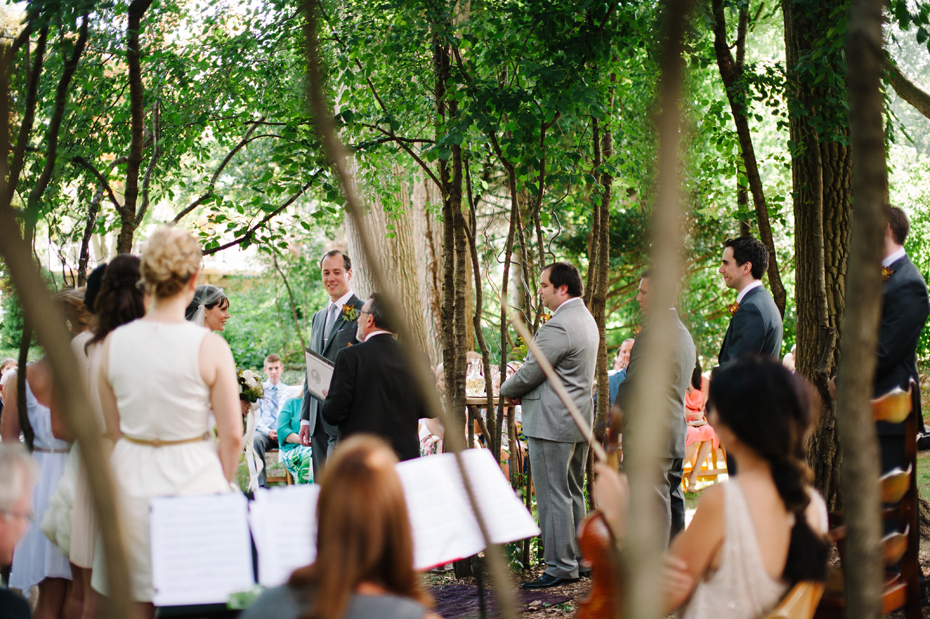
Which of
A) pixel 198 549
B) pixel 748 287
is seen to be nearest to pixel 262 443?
pixel 748 287

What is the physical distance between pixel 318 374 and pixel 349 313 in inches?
21.6

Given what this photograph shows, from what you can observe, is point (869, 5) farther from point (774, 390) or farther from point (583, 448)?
point (583, 448)

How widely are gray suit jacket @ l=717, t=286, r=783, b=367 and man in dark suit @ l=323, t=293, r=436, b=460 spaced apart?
5.79ft

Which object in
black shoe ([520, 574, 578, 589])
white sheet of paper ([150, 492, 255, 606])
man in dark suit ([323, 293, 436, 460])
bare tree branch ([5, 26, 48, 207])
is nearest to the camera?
bare tree branch ([5, 26, 48, 207])

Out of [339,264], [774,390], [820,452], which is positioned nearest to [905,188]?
[820,452]

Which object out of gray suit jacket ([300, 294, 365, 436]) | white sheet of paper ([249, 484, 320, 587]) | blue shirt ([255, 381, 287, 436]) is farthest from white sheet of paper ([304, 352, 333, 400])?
blue shirt ([255, 381, 287, 436])

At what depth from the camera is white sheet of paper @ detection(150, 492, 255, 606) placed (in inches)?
91.0

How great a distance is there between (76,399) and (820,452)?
202 inches

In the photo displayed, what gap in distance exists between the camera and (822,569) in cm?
190

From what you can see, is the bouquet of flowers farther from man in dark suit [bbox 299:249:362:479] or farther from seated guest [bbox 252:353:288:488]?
seated guest [bbox 252:353:288:488]

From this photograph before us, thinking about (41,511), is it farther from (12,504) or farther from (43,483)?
(12,504)

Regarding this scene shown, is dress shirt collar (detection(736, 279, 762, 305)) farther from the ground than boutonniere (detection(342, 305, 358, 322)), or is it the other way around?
boutonniere (detection(342, 305, 358, 322))

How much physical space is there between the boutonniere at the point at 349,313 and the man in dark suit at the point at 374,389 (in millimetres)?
865

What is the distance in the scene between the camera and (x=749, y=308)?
441cm
